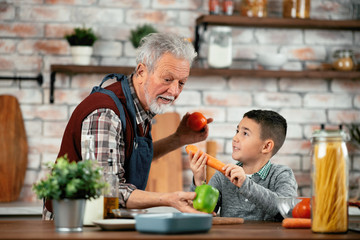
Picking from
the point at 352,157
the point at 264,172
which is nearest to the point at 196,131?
the point at 264,172

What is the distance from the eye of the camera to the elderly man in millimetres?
2043

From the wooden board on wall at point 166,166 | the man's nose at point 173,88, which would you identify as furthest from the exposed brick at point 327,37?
the man's nose at point 173,88

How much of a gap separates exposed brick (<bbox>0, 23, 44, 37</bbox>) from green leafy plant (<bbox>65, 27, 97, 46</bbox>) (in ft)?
0.80

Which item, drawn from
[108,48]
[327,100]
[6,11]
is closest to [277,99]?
[327,100]

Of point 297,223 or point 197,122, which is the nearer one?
point 297,223

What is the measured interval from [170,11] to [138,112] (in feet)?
4.81

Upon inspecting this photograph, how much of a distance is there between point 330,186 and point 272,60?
2.19m

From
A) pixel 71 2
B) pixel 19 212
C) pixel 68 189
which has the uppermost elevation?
pixel 71 2

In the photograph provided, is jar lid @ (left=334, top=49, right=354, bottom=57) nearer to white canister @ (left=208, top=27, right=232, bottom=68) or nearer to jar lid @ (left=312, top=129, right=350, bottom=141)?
white canister @ (left=208, top=27, right=232, bottom=68)

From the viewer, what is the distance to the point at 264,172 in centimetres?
230

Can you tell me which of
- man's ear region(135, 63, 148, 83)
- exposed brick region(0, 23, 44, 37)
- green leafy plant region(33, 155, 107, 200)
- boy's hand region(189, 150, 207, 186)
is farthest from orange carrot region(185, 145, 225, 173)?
exposed brick region(0, 23, 44, 37)

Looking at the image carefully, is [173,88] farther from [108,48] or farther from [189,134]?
[108,48]

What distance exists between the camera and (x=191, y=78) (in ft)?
12.0

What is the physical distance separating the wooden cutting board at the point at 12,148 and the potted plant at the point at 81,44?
0.48m
